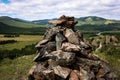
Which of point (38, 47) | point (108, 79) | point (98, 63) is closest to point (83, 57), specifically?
point (98, 63)

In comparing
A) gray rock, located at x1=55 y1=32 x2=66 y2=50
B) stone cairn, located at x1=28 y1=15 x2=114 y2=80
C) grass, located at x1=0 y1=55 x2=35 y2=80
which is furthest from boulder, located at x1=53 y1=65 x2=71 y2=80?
grass, located at x1=0 y1=55 x2=35 y2=80

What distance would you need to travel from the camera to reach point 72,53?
48719 millimetres

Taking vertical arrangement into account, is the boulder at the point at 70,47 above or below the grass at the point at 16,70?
above

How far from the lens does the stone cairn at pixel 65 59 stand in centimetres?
4772

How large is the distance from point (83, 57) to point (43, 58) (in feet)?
28.2

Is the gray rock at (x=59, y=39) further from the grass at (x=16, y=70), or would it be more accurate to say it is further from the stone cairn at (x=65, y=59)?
the grass at (x=16, y=70)

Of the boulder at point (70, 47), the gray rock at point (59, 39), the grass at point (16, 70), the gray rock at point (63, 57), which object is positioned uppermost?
the gray rock at point (59, 39)

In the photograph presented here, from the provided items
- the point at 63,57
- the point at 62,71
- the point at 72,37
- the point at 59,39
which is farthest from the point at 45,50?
the point at 62,71

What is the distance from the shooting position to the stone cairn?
157 feet

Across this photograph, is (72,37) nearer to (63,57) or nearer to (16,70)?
(63,57)

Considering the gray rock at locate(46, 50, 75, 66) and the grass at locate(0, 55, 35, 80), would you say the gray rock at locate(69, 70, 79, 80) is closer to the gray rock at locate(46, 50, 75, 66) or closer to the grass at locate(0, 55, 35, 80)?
the gray rock at locate(46, 50, 75, 66)

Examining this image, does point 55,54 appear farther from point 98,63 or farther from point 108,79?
point 108,79

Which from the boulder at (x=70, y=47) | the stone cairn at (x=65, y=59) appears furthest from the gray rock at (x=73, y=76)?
the boulder at (x=70, y=47)

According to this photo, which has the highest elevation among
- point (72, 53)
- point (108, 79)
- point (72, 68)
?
point (72, 53)
